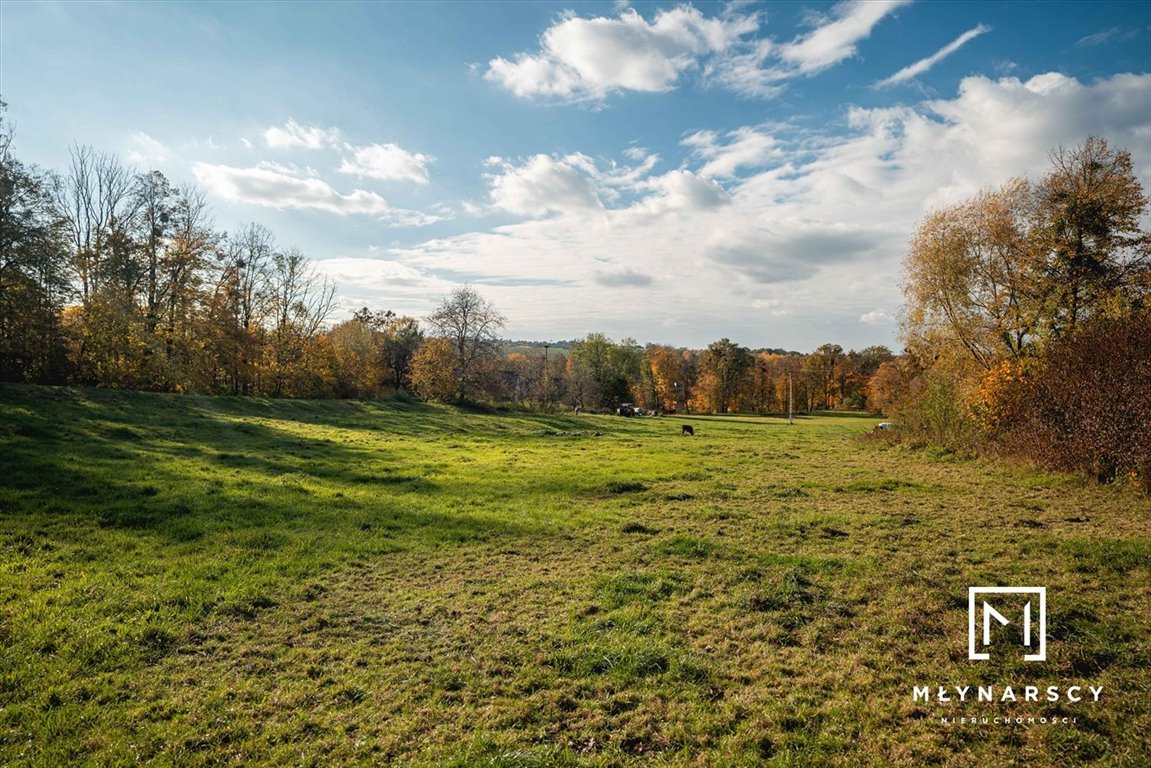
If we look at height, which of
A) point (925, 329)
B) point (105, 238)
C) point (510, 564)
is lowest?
point (510, 564)

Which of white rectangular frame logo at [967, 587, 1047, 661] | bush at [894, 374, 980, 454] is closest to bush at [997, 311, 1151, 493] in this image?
bush at [894, 374, 980, 454]

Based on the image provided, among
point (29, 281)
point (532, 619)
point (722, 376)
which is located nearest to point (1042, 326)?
point (532, 619)

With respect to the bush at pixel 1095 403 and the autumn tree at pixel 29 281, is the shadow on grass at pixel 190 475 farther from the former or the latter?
the bush at pixel 1095 403

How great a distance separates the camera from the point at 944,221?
25578 mm

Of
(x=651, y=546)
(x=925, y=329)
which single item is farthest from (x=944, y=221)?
(x=651, y=546)

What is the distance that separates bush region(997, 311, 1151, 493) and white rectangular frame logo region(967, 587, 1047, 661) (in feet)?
35.4

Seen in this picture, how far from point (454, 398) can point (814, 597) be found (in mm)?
44898

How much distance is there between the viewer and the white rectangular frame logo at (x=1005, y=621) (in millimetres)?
5781

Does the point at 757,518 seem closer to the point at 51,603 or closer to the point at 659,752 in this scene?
the point at 659,752

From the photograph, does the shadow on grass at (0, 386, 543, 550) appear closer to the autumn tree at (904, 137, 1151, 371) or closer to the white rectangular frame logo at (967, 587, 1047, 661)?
the white rectangular frame logo at (967, 587, 1047, 661)

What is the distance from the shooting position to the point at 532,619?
717 cm

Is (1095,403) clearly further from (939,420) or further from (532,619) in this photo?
(532,619)

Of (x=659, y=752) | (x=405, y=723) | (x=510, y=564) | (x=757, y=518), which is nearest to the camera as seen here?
(x=659, y=752)

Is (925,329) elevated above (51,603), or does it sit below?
above
